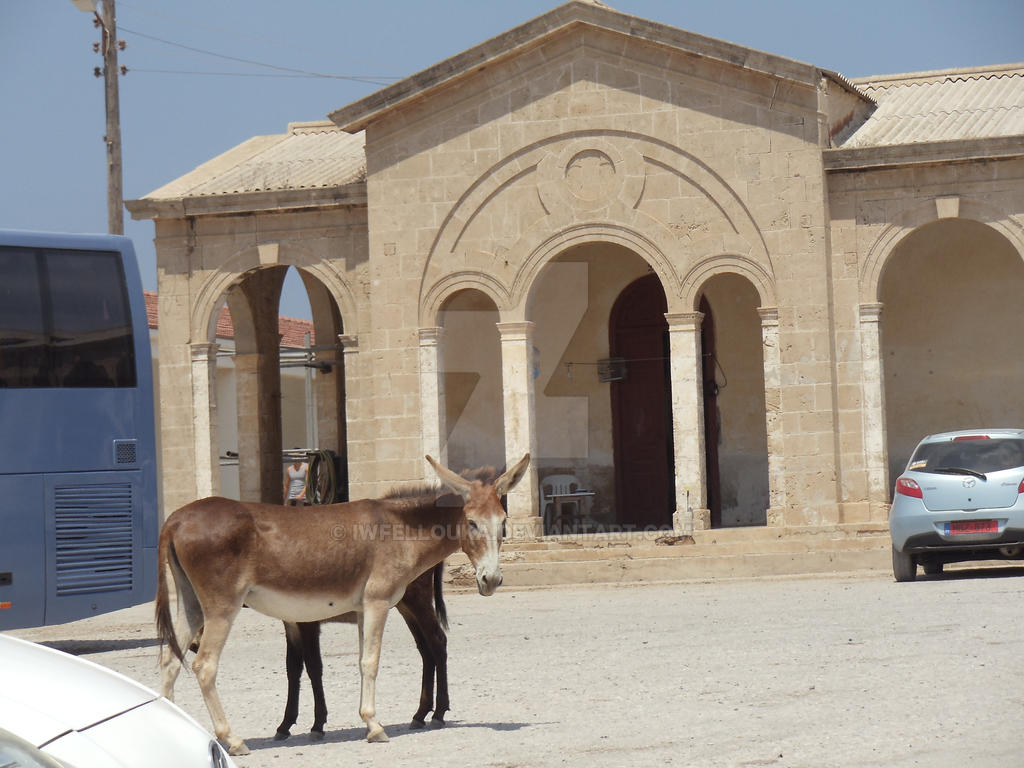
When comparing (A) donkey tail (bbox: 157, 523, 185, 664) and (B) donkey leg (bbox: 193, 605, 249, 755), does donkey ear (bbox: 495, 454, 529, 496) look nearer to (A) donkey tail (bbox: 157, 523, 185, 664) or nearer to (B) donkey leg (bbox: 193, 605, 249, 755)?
(B) donkey leg (bbox: 193, 605, 249, 755)

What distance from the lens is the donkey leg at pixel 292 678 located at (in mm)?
8594

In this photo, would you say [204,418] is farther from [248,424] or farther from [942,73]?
[942,73]

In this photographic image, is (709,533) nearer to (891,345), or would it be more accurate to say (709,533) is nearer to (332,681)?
(891,345)

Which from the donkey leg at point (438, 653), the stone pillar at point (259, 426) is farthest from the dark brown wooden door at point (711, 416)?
the donkey leg at point (438, 653)

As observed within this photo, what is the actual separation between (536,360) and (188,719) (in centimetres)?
1949

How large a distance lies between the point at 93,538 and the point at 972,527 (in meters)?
9.05

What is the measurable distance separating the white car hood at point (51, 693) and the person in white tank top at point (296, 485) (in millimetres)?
20864

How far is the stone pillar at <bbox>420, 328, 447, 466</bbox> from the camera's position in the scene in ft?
68.5

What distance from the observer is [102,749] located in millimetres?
4324

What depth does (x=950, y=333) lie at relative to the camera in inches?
896

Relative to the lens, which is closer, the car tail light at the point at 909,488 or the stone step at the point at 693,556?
the car tail light at the point at 909,488

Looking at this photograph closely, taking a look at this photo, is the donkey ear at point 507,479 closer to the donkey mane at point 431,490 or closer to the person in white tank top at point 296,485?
the donkey mane at point 431,490

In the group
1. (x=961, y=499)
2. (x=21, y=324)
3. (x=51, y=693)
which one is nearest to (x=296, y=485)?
(x=21, y=324)

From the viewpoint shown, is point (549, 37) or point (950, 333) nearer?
point (549, 37)
